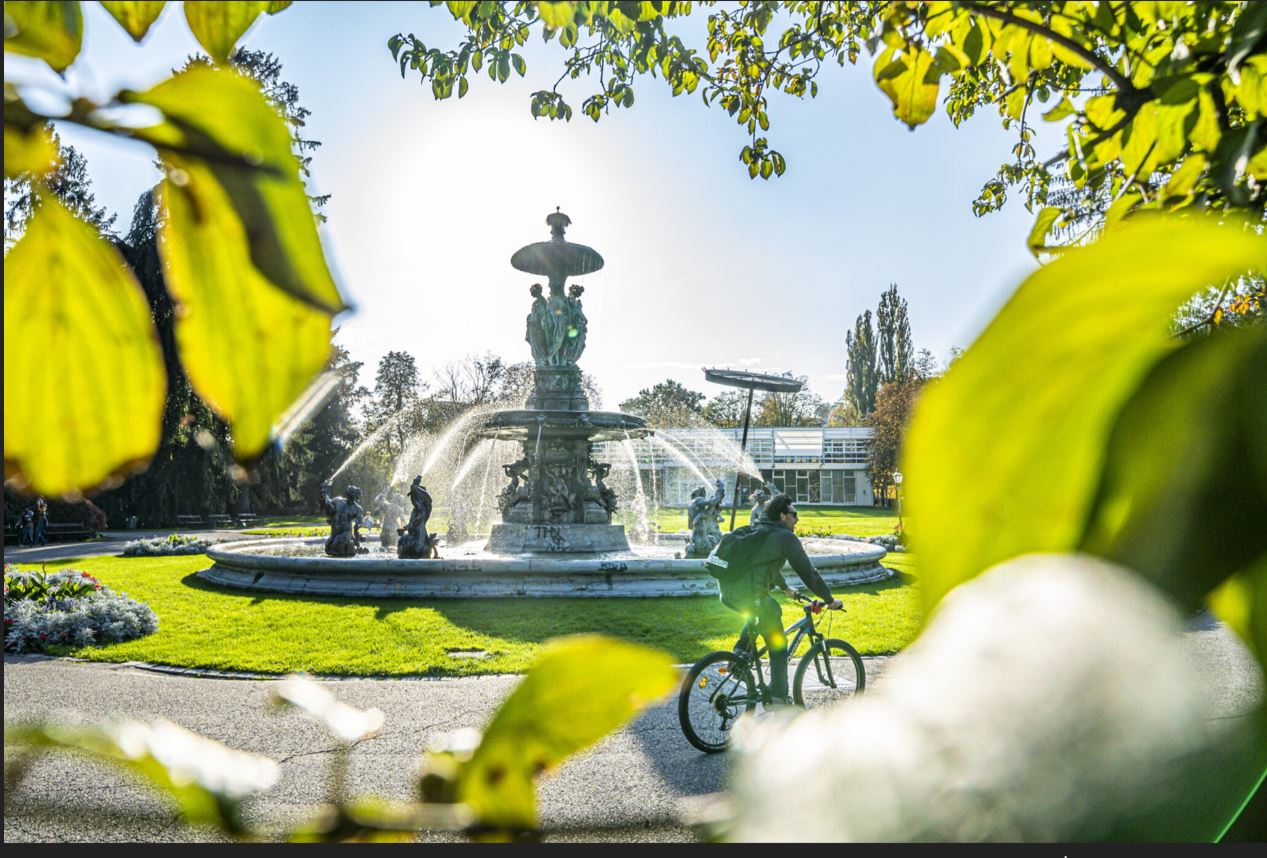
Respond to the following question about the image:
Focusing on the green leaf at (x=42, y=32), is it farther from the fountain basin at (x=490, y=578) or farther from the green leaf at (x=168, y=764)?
the fountain basin at (x=490, y=578)

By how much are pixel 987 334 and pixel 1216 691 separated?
0.13m

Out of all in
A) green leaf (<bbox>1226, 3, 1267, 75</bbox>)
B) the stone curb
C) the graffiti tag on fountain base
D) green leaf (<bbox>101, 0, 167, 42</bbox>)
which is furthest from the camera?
the graffiti tag on fountain base

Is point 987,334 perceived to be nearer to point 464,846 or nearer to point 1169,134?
point 464,846

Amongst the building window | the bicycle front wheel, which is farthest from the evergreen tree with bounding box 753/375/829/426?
the bicycle front wheel

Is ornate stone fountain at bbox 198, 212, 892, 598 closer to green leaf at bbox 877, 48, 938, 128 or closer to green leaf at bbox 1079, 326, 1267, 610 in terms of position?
green leaf at bbox 877, 48, 938, 128

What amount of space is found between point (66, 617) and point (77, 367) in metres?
11.2

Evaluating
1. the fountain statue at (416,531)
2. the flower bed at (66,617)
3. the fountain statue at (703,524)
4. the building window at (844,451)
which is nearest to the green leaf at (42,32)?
the flower bed at (66,617)

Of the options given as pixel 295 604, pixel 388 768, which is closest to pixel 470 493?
pixel 295 604

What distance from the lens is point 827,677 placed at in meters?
6.84

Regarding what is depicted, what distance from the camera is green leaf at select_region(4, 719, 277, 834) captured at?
304 millimetres

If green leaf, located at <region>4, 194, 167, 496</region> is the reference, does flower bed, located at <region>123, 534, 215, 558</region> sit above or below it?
below

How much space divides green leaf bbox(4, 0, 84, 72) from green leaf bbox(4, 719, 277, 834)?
0.96ft

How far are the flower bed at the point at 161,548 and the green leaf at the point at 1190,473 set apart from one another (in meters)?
20.6

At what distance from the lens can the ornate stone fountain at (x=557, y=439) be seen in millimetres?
14578
